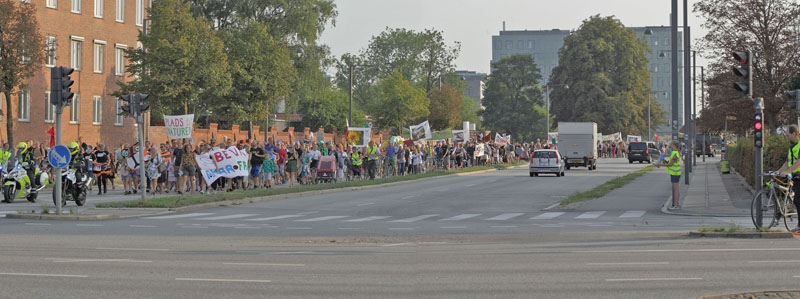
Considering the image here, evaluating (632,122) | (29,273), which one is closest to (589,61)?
(632,122)

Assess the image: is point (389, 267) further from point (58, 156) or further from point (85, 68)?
point (85, 68)

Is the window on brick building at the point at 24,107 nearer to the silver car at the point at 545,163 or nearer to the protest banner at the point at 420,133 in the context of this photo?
the protest banner at the point at 420,133

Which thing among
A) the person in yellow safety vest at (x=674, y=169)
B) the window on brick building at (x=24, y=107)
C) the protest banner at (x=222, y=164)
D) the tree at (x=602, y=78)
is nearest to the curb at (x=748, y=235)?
the person in yellow safety vest at (x=674, y=169)

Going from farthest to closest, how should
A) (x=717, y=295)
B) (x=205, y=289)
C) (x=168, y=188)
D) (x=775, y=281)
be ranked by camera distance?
(x=168, y=188) < (x=775, y=281) < (x=205, y=289) < (x=717, y=295)

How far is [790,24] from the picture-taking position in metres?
42.1

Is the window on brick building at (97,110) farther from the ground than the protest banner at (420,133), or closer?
farther from the ground

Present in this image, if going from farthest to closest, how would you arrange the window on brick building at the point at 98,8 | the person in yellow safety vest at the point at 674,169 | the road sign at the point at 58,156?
the window on brick building at the point at 98,8 < the person in yellow safety vest at the point at 674,169 < the road sign at the point at 58,156

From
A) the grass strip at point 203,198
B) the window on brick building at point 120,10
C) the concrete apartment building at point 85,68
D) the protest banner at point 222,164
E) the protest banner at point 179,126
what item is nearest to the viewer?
the grass strip at point 203,198

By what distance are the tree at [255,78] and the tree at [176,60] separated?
192 inches

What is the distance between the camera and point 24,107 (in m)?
52.1

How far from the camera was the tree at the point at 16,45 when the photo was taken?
41938mm

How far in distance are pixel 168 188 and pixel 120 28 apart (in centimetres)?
2987

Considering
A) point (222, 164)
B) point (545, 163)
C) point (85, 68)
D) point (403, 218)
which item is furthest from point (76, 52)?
point (403, 218)

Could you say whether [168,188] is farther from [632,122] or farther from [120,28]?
[632,122]
